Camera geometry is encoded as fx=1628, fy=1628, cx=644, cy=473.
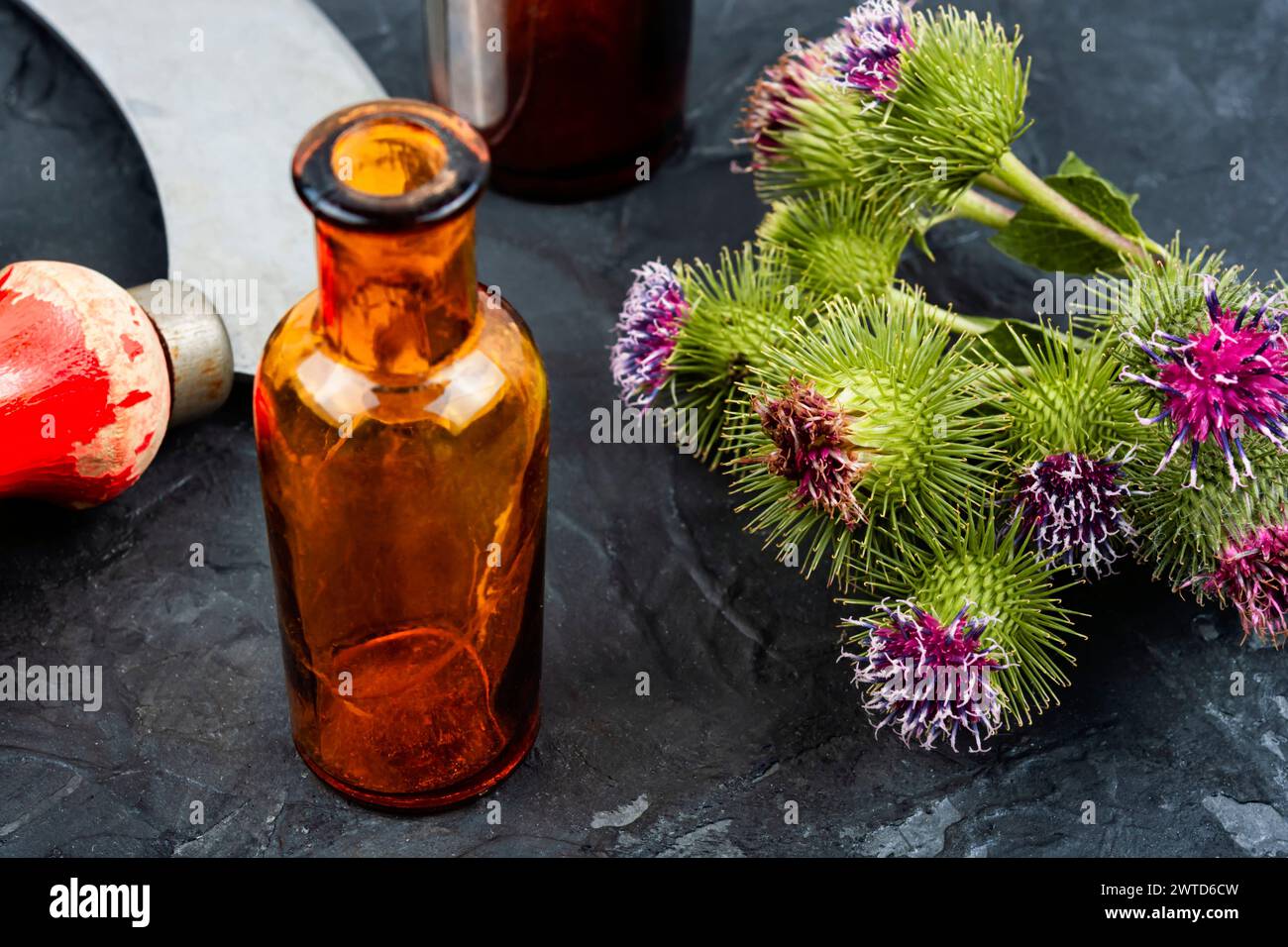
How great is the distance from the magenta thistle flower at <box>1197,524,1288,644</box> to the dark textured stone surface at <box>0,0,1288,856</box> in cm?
11

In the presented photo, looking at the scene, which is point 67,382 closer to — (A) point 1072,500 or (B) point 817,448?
(B) point 817,448

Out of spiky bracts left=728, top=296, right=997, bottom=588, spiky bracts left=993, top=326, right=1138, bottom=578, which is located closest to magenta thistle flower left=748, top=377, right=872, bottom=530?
spiky bracts left=728, top=296, right=997, bottom=588

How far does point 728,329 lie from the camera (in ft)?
3.16

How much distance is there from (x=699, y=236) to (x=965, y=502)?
1.34ft

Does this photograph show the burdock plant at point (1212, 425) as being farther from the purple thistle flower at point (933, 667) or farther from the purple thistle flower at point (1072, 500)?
the purple thistle flower at point (933, 667)

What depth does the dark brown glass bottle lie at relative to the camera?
1140mm

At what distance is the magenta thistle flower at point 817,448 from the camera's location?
0.83m

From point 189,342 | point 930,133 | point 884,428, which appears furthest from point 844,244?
point 189,342

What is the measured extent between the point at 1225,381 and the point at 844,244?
258mm

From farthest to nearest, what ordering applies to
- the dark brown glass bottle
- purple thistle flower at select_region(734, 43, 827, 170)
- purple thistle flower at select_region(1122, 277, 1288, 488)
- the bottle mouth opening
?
the dark brown glass bottle < purple thistle flower at select_region(734, 43, 827, 170) < purple thistle flower at select_region(1122, 277, 1288, 488) < the bottle mouth opening

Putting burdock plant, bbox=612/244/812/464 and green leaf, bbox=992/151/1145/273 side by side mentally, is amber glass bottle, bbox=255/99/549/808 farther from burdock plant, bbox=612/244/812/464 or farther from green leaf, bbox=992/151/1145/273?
green leaf, bbox=992/151/1145/273

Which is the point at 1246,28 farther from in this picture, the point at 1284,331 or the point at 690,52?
the point at 1284,331

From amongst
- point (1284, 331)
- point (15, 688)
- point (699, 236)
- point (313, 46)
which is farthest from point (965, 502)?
point (313, 46)

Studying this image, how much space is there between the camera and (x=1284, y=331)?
869mm
